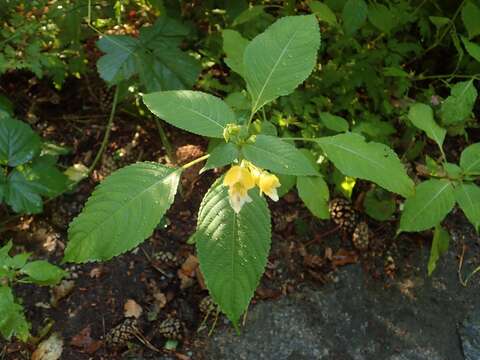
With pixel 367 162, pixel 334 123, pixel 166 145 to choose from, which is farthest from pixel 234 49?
pixel 367 162

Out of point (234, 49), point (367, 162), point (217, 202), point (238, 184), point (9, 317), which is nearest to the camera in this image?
point (238, 184)

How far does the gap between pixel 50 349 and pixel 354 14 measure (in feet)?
5.80

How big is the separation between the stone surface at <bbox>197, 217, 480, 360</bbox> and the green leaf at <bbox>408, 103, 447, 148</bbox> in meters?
0.61

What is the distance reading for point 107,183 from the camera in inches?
49.4

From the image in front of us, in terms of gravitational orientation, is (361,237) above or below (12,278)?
below

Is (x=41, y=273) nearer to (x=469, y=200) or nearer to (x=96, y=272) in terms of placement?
(x=96, y=272)

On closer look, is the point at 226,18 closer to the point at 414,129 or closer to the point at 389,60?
the point at 389,60

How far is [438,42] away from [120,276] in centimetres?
174

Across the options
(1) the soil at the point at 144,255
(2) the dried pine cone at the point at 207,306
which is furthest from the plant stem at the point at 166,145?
(2) the dried pine cone at the point at 207,306

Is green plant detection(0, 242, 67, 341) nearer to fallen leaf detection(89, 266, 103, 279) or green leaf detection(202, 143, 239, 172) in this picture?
fallen leaf detection(89, 266, 103, 279)

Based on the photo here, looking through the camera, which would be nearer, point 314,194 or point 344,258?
point 314,194

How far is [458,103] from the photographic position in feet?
6.75

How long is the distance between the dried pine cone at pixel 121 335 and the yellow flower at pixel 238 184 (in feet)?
3.36

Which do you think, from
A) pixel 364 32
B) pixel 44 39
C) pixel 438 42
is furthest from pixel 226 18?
pixel 438 42
